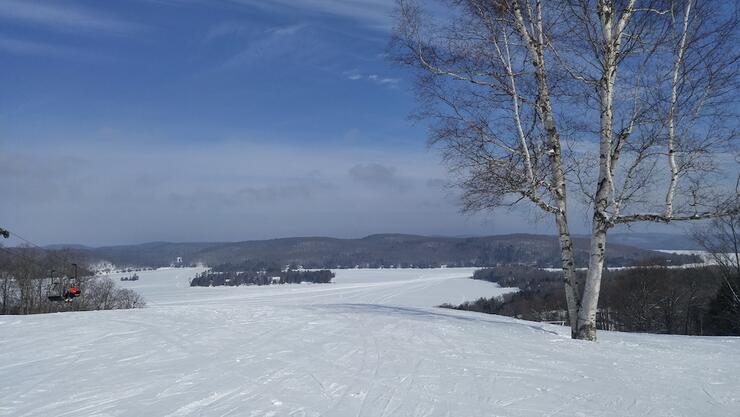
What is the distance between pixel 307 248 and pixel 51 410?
626 feet

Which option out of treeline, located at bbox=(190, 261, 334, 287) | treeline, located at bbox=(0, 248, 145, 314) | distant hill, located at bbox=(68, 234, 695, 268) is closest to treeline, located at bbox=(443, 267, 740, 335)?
treeline, located at bbox=(0, 248, 145, 314)

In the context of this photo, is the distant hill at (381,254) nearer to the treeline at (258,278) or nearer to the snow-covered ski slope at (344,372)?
the treeline at (258,278)

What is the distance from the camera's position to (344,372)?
511 cm

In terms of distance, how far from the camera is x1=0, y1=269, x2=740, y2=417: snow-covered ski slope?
13.1 feet

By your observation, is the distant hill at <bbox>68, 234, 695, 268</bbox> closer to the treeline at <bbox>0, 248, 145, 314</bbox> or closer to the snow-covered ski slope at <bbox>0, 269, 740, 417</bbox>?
the treeline at <bbox>0, 248, 145, 314</bbox>

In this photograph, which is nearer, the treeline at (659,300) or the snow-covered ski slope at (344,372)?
the snow-covered ski slope at (344,372)

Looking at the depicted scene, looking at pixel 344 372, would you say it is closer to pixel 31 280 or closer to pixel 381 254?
pixel 31 280

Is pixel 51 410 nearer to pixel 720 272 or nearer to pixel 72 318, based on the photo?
pixel 72 318

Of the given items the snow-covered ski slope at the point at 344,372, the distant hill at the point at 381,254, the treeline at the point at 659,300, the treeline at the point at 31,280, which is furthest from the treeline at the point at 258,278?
the snow-covered ski slope at the point at 344,372

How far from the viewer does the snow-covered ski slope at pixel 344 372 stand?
4004 mm

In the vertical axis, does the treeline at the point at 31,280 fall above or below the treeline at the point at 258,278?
above

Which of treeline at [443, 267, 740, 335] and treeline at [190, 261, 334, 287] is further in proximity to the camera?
treeline at [190, 261, 334, 287]

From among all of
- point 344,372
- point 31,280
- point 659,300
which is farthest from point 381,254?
point 344,372

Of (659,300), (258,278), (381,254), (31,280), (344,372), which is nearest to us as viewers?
(344,372)
